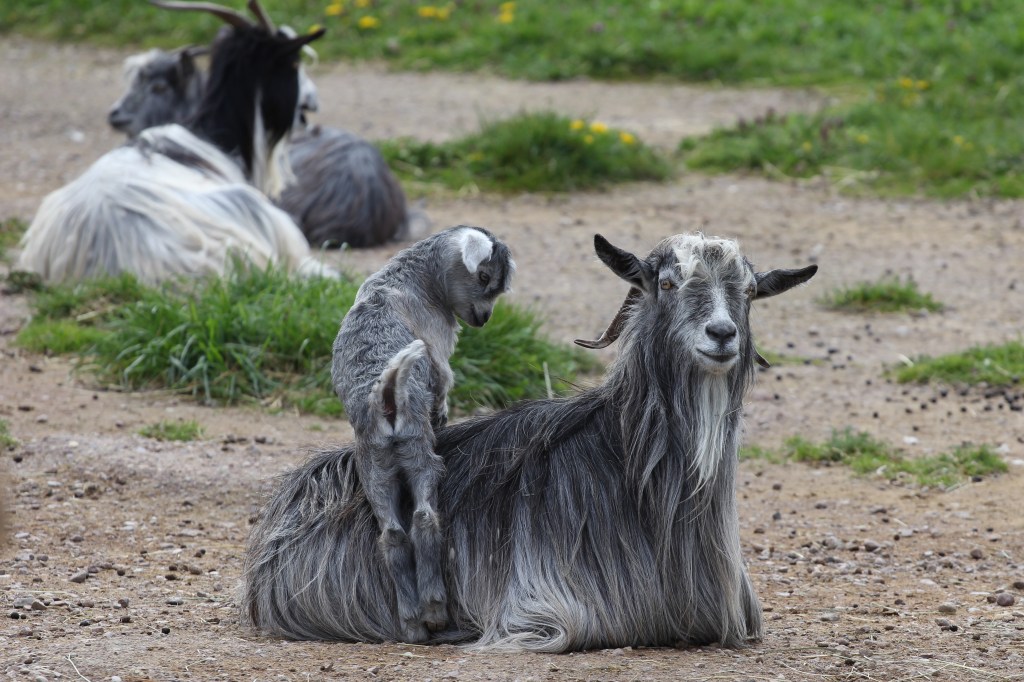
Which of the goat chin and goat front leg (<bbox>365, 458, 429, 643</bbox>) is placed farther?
the goat chin

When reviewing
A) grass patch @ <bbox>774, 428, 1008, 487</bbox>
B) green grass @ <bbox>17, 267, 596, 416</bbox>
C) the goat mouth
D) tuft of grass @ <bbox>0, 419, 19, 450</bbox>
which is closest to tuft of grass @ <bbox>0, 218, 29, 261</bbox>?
green grass @ <bbox>17, 267, 596, 416</bbox>

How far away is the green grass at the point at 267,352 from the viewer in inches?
295

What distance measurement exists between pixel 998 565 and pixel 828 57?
37.2 feet

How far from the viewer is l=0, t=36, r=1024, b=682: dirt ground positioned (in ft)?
14.3

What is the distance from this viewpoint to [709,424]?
434cm

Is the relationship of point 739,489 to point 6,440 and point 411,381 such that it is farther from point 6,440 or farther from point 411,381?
point 6,440

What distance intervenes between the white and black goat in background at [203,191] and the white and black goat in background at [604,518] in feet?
13.6

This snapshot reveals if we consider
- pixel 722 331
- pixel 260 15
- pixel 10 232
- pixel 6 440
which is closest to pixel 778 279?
pixel 722 331

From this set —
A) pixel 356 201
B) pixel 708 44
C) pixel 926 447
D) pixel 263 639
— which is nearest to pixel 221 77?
pixel 356 201

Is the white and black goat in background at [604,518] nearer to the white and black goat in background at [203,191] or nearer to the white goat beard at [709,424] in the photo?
the white goat beard at [709,424]

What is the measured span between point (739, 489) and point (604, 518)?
7.29 feet

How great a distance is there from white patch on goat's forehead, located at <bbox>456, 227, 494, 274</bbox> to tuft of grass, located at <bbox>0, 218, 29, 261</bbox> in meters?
6.39

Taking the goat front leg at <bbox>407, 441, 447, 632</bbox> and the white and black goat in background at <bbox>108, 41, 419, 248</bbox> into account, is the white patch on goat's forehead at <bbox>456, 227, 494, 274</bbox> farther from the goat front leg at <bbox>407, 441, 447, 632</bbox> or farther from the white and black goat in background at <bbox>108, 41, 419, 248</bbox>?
the white and black goat in background at <bbox>108, 41, 419, 248</bbox>

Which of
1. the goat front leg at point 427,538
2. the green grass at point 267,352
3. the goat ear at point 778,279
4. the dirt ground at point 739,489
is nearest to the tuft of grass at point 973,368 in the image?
the dirt ground at point 739,489
